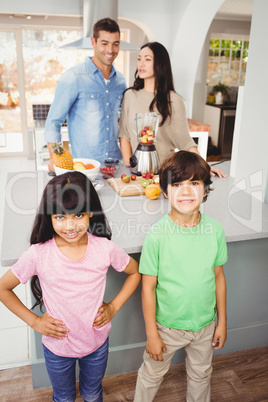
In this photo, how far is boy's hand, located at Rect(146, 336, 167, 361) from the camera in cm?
122

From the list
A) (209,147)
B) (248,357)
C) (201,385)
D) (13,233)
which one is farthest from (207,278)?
(209,147)

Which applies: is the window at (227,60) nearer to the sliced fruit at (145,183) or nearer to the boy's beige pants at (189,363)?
the sliced fruit at (145,183)

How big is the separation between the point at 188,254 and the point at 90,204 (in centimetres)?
37

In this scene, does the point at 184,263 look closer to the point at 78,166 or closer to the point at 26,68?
the point at 78,166

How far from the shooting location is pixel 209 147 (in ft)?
18.9

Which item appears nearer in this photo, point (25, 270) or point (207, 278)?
point (25, 270)

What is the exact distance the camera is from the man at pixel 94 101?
198cm

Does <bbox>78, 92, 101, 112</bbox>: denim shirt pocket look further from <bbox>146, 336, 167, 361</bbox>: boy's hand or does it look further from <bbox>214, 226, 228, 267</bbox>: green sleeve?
<bbox>146, 336, 167, 361</bbox>: boy's hand

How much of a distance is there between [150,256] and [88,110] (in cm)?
123

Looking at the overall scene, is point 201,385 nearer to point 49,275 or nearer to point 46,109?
point 49,275

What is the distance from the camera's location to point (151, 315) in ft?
3.99

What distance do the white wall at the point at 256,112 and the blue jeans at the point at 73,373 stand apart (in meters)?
1.06

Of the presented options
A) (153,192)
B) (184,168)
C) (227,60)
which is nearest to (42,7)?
(153,192)

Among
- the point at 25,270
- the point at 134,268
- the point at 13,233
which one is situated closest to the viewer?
the point at 25,270
